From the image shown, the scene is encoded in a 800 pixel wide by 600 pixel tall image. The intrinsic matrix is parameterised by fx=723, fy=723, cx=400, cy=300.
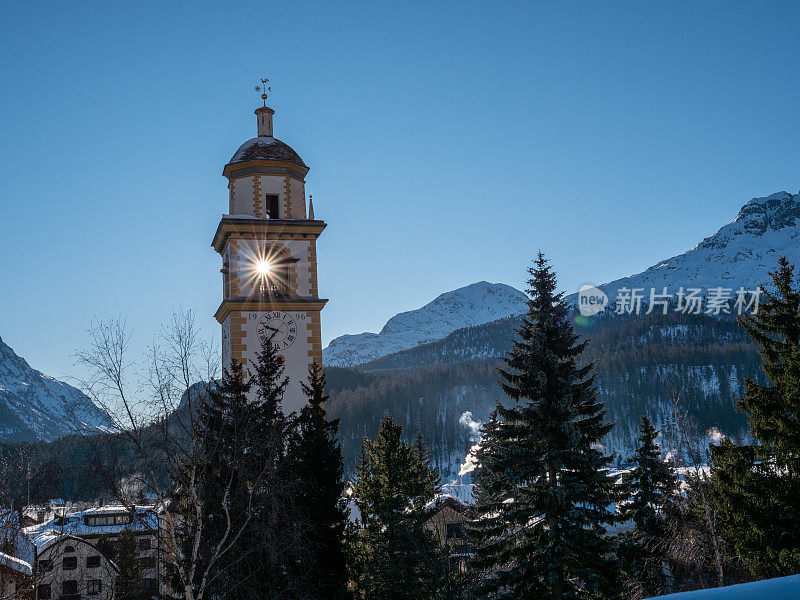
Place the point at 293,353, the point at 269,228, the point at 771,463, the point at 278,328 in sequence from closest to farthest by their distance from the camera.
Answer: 1. the point at 771,463
2. the point at 293,353
3. the point at 278,328
4. the point at 269,228

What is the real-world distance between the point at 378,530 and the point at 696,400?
175m

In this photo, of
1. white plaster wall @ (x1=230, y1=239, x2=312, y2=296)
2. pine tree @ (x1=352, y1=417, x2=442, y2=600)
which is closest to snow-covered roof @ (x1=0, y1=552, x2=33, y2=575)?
pine tree @ (x1=352, y1=417, x2=442, y2=600)

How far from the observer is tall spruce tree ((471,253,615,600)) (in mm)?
18859

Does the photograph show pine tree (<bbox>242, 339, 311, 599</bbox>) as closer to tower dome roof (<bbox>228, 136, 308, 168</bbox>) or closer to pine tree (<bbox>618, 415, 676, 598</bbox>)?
pine tree (<bbox>618, 415, 676, 598</bbox>)

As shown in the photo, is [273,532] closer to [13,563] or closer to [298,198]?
[298,198]

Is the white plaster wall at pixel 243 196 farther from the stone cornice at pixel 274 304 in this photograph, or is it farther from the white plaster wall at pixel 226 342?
the white plaster wall at pixel 226 342

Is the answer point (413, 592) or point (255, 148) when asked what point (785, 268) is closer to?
point (413, 592)

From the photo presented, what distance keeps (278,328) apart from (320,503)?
11096 mm

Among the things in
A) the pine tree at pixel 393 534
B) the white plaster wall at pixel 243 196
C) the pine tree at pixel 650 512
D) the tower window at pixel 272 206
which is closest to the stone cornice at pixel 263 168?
the white plaster wall at pixel 243 196

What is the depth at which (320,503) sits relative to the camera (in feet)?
69.3

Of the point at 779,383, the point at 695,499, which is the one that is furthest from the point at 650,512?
the point at 779,383

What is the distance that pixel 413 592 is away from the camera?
24.1 meters

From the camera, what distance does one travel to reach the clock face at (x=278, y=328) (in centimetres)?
3055

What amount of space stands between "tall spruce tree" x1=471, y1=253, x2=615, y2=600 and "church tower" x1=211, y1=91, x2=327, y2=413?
38.3ft
